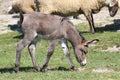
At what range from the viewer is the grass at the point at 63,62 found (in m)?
13.3

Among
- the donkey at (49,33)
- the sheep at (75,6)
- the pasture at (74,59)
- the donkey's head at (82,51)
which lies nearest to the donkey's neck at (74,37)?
the donkey at (49,33)

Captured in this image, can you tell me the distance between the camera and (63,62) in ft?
56.2

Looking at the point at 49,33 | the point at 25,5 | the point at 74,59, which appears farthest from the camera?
the point at 25,5

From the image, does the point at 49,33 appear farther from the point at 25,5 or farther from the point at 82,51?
the point at 25,5

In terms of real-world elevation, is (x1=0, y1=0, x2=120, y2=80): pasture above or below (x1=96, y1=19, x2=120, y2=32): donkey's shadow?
above

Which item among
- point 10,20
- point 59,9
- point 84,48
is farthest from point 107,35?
point 10,20

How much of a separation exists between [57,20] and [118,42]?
6460 millimetres

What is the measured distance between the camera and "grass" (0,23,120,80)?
13281mm

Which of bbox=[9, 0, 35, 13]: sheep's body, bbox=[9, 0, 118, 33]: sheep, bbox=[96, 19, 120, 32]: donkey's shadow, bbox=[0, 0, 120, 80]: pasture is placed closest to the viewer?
bbox=[0, 0, 120, 80]: pasture

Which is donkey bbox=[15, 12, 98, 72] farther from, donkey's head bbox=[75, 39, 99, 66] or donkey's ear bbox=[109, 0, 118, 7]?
donkey's ear bbox=[109, 0, 118, 7]

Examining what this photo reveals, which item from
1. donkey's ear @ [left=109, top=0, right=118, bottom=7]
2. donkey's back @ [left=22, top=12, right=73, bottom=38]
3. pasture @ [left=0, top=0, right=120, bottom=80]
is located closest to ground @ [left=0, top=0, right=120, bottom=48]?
pasture @ [left=0, top=0, right=120, bottom=80]

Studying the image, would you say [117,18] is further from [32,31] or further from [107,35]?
[32,31]

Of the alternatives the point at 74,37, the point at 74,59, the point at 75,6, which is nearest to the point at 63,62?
the point at 74,59

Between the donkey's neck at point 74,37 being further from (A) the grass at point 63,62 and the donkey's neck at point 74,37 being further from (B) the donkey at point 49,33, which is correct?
(A) the grass at point 63,62
